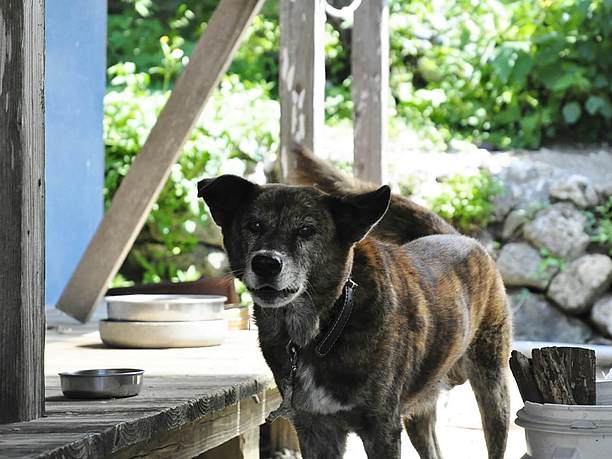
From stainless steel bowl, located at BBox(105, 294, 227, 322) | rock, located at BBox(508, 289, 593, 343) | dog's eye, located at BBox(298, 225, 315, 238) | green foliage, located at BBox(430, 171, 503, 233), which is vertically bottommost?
rock, located at BBox(508, 289, 593, 343)

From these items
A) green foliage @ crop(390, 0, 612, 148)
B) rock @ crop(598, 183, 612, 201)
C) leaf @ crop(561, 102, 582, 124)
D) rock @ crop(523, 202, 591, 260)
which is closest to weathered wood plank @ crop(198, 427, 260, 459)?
rock @ crop(523, 202, 591, 260)

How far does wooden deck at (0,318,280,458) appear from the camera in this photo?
228 cm

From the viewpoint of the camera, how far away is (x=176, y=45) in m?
10.3

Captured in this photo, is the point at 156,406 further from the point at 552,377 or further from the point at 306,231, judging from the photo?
the point at 552,377

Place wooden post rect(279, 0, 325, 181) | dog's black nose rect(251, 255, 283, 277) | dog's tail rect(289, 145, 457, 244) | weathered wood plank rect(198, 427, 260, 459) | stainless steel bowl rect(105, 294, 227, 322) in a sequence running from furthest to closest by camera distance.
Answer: wooden post rect(279, 0, 325, 181) < stainless steel bowl rect(105, 294, 227, 322) < dog's tail rect(289, 145, 457, 244) < weathered wood plank rect(198, 427, 260, 459) < dog's black nose rect(251, 255, 283, 277)

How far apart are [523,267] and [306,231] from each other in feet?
17.7

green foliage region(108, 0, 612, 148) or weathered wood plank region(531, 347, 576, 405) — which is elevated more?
green foliage region(108, 0, 612, 148)

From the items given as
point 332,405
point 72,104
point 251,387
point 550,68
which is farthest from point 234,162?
point 332,405

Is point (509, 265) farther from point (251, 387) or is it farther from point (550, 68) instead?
point (251, 387)

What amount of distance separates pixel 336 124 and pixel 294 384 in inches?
269

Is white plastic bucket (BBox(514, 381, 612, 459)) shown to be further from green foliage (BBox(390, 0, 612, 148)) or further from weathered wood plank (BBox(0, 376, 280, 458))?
green foliage (BBox(390, 0, 612, 148))

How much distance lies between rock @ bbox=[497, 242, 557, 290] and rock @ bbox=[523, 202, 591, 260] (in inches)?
4.0

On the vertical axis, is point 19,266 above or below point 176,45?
below

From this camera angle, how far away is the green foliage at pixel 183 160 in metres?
8.30
